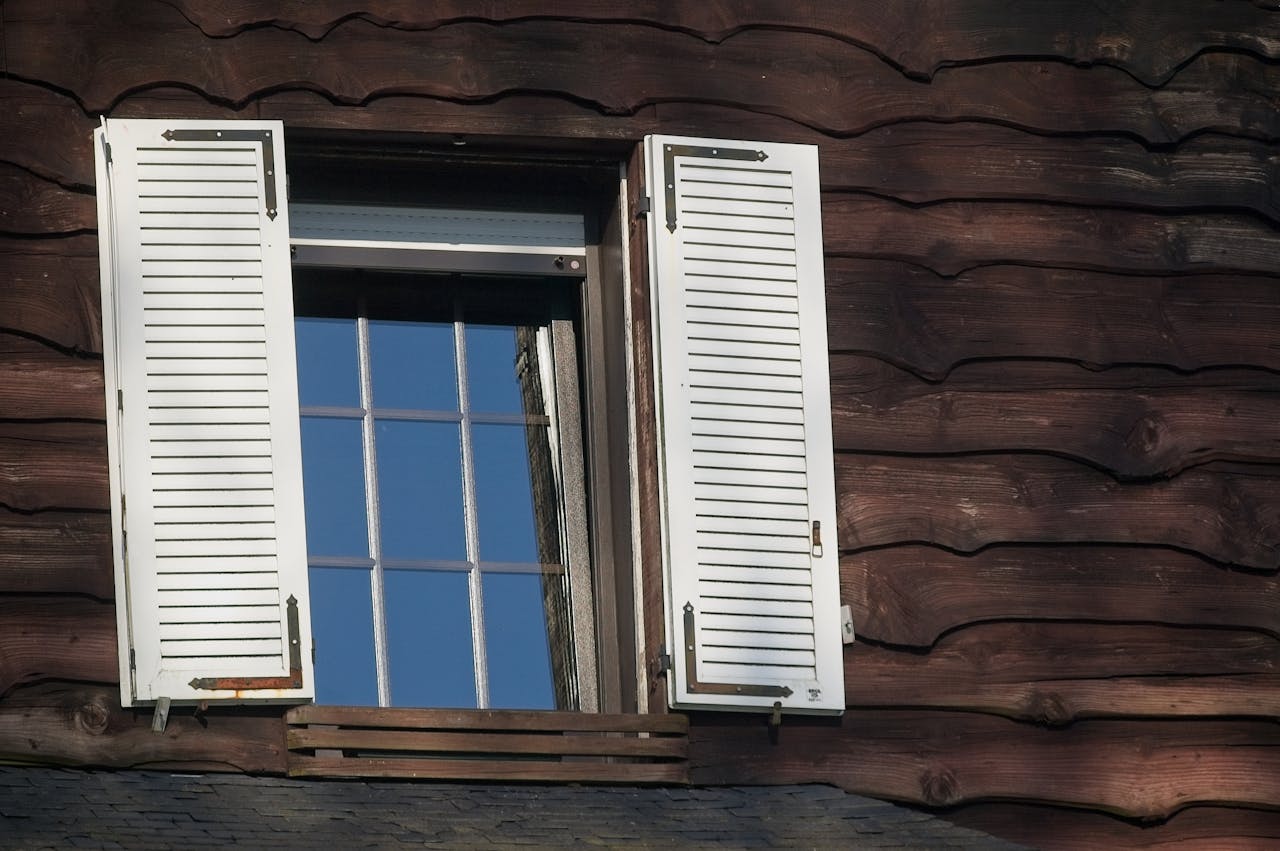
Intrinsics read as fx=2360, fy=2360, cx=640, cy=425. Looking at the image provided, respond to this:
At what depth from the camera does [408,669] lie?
5.39 metres

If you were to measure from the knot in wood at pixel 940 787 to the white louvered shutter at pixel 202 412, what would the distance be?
4.59 feet

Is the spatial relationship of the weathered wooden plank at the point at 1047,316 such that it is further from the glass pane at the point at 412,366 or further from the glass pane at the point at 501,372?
the glass pane at the point at 412,366

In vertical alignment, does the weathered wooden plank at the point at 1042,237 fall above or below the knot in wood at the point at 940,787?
above

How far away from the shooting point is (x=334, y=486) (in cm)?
548

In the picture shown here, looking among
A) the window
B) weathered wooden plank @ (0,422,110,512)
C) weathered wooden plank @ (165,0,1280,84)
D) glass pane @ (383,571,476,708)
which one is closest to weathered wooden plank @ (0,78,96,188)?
the window

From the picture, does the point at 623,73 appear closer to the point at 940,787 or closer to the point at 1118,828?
the point at 940,787

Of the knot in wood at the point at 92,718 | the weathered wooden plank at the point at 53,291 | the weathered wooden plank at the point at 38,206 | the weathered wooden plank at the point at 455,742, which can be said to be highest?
the weathered wooden plank at the point at 38,206

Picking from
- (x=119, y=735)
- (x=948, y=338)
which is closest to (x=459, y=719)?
(x=119, y=735)

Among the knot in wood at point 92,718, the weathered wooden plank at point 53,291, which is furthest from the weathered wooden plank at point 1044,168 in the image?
the knot in wood at point 92,718

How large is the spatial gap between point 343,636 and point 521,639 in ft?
1.35

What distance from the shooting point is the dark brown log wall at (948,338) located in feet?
17.3

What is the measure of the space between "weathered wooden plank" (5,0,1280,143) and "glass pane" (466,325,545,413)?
0.58m

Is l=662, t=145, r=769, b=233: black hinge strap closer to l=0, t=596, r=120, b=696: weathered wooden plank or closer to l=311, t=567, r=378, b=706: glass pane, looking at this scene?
l=311, t=567, r=378, b=706: glass pane

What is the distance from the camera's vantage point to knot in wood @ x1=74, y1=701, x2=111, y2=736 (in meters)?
4.98
